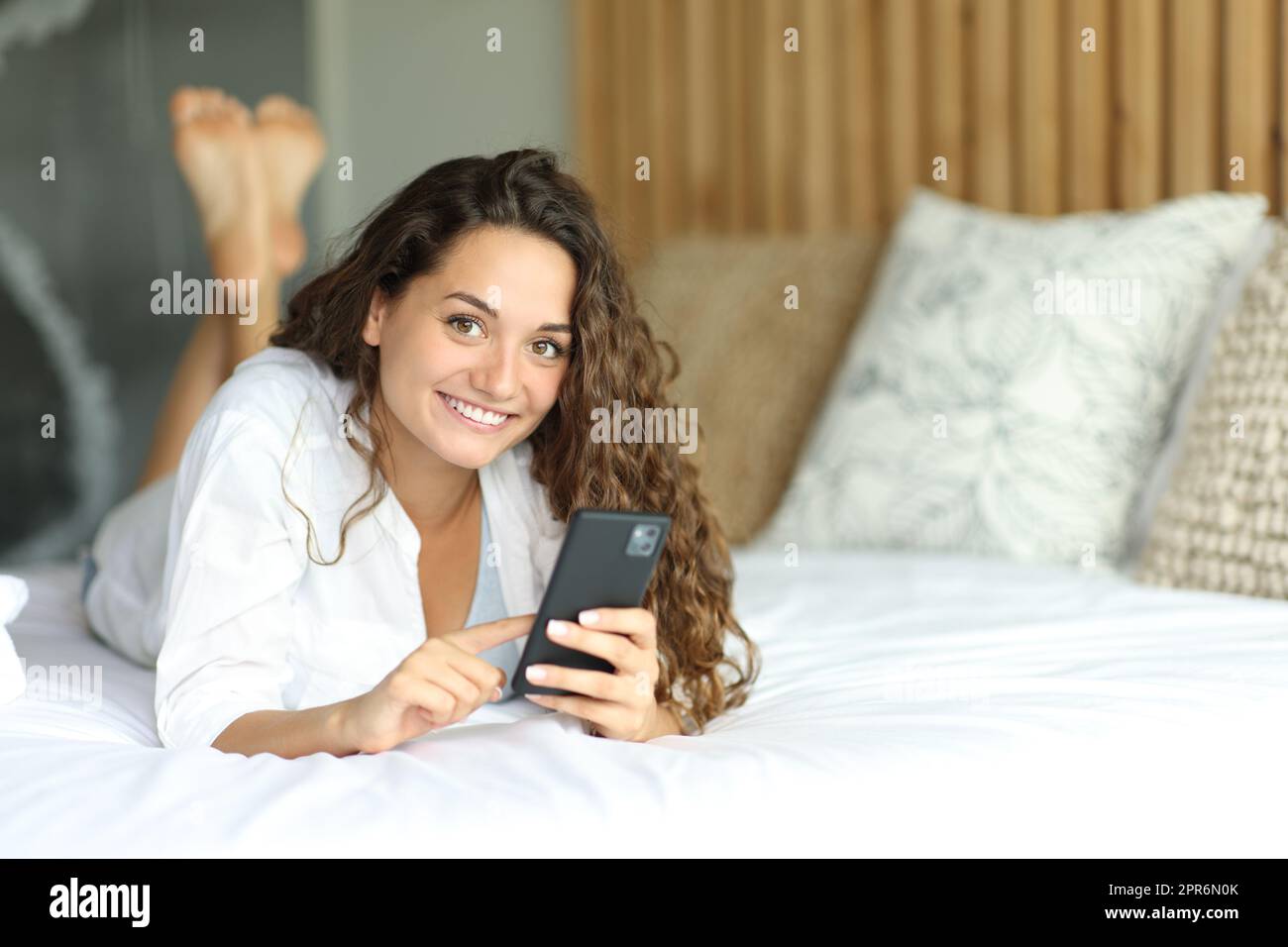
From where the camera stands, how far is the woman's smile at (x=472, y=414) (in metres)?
1.13

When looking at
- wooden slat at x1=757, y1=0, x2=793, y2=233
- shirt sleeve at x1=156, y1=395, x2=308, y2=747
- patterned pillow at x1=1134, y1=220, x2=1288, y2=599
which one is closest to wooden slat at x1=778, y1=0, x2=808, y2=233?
wooden slat at x1=757, y1=0, x2=793, y2=233

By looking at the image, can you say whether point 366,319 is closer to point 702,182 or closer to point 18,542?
point 702,182

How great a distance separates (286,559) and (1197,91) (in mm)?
1552

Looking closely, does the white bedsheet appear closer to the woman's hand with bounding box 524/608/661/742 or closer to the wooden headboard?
the woman's hand with bounding box 524/608/661/742

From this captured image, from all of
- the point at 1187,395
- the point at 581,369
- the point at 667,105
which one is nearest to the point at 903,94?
the point at 667,105

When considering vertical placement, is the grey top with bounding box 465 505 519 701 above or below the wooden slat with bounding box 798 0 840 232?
below

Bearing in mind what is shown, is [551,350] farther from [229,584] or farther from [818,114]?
[818,114]

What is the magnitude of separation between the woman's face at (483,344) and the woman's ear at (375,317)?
0.05 metres

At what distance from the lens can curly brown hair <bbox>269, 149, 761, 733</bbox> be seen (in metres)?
1.16

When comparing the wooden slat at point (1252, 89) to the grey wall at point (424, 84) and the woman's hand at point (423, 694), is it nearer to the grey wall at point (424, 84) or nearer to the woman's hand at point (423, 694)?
the grey wall at point (424, 84)

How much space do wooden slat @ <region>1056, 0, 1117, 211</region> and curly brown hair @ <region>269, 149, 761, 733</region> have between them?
Answer: 1.12m
